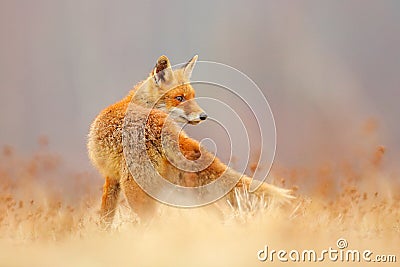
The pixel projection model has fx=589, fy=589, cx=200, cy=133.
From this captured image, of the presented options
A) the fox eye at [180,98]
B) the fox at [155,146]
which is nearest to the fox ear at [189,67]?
the fox at [155,146]

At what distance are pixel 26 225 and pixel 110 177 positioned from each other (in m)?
0.57

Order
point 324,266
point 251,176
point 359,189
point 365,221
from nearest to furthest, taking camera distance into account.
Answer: point 324,266
point 365,221
point 251,176
point 359,189

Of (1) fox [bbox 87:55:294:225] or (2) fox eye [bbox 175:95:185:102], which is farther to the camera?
(2) fox eye [bbox 175:95:185:102]

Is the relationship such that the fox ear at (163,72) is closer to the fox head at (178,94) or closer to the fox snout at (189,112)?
the fox head at (178,94)

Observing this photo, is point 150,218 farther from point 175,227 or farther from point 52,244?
point 52,244

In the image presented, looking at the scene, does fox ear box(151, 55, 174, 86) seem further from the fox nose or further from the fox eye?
the fox nose

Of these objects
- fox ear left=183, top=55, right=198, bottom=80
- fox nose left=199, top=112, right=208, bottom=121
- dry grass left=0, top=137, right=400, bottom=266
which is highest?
fox ear left=183, top=55, right=198, bottom=80

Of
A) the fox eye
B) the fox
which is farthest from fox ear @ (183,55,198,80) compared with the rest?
the fox eye

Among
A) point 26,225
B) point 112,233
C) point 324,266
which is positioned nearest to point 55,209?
point 26,225

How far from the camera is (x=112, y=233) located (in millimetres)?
3299

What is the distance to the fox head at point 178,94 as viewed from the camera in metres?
3.48

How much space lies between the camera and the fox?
3359 mm

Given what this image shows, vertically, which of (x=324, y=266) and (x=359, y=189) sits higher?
(x=359, y=189)

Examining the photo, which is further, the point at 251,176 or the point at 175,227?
the point at 251,176
